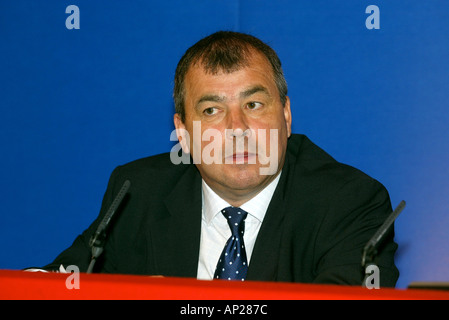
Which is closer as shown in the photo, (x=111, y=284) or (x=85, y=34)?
(x=111, y=284)

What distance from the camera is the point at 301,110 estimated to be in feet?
9.53

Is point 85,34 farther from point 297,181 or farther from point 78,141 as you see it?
point 297,181

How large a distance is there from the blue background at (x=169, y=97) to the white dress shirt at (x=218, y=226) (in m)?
0.78

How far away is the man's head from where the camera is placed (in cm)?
208

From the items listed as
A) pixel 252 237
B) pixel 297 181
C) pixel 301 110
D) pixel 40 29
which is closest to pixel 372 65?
pixel 301 110

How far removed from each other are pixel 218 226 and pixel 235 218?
0.26ft

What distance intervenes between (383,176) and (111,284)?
194cm

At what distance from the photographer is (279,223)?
82.9 inches

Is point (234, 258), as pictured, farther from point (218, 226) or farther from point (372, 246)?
point (372, 246)

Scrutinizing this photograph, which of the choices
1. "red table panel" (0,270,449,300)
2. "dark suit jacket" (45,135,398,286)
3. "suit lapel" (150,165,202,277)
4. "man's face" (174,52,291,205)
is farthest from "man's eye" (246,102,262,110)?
"red table panel" (0,270,449,300)

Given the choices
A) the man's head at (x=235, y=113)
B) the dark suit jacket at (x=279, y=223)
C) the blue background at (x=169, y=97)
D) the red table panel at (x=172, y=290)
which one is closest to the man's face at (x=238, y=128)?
the man's head at (x=235, y=113)

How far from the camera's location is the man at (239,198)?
204cm
